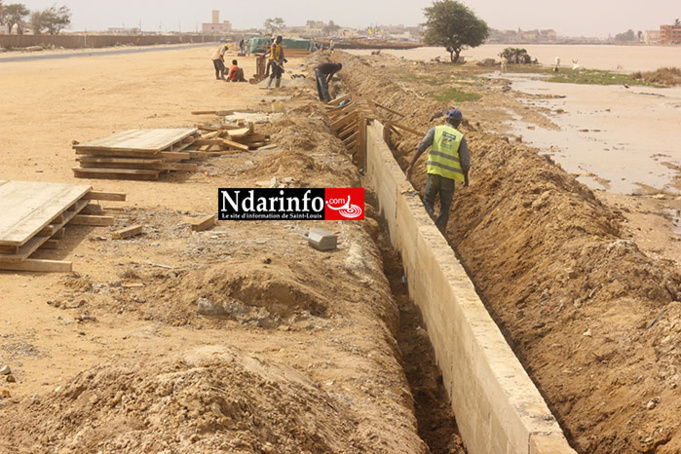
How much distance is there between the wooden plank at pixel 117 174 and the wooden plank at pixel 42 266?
4.64m

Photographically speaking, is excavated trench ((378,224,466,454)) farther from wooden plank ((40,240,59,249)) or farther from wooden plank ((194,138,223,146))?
wooden plank ((194,138,223,146))

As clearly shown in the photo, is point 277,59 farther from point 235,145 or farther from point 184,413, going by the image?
point 184,413

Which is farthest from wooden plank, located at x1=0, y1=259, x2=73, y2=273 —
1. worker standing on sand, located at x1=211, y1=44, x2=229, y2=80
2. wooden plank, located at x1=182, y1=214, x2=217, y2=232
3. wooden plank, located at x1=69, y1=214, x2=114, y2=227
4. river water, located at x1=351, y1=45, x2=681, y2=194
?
worker standing on sand, located at x1=211, y1=44, x2=229, y2=80

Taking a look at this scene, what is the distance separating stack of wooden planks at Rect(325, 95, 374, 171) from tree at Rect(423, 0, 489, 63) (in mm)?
49181

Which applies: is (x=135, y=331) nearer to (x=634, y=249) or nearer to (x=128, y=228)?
(x=128, y=228)

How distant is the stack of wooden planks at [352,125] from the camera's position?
16625 mm

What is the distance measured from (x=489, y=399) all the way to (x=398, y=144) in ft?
37.9

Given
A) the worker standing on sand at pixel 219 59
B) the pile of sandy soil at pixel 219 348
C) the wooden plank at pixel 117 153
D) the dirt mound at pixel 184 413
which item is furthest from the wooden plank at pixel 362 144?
the worker standing on sand at pixel 219 59

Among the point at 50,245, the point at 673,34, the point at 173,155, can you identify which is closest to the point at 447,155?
the point at 173,155

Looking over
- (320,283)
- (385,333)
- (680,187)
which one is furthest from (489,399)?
(680,187)

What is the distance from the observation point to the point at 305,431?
4.15 meters

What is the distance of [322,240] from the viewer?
8.50 meters

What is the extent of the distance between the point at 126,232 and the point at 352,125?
9.89 metres

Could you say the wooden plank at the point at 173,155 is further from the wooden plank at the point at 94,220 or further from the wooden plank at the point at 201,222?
the wooden plank at the point at 94,220
